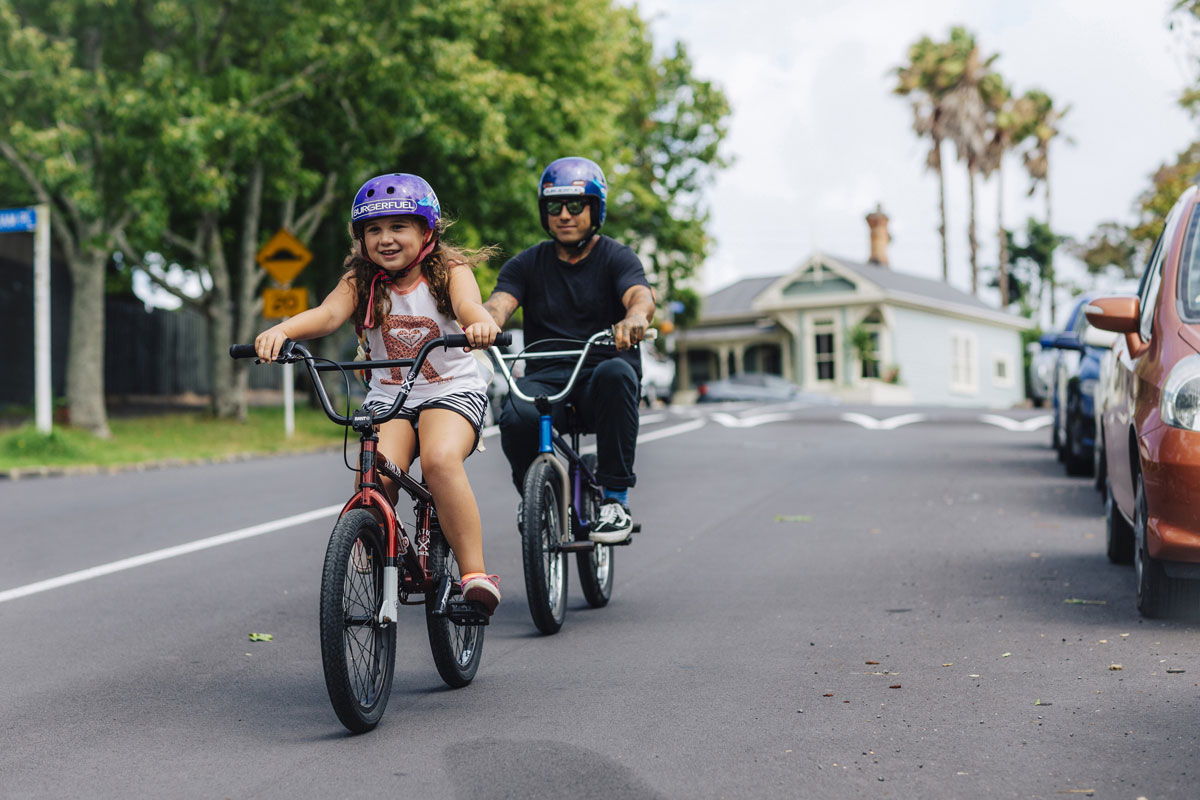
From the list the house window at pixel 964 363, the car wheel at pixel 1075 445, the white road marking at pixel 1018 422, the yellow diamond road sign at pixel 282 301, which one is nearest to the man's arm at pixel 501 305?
the car wheel at pixel 1075 445

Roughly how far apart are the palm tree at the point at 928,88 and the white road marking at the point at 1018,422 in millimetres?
32860

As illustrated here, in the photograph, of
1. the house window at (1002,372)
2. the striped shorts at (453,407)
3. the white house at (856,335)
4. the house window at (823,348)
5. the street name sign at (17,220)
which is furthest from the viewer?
the house window at (1002,372)

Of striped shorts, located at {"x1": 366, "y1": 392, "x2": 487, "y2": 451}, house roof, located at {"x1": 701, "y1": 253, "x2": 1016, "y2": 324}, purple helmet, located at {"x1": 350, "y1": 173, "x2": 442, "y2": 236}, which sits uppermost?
house roof, located at {"x1": 701, "y1": 253, "x2": 1016, "y2": 324}

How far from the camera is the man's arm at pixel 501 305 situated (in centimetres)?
633

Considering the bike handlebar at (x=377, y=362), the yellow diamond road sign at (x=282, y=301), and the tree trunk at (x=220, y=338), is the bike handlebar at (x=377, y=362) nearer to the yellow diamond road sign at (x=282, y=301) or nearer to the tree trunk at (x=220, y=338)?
the yellow diamond road sign at (x=282, y=301)

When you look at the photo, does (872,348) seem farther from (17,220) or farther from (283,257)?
(17,220)

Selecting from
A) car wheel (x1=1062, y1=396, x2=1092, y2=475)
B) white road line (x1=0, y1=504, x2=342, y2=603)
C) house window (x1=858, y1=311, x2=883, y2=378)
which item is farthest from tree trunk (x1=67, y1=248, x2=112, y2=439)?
house window (x1=858, y1=311, x2=883, y2=378)

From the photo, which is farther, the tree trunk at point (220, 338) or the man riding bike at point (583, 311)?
the tree trunk at point (220, 338)

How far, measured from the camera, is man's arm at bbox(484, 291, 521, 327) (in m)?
6.33

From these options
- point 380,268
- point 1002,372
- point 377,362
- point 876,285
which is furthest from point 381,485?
point 1002,372

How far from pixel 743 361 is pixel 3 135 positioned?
121 feet

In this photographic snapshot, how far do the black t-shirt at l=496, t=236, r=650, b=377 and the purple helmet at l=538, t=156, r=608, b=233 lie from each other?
189 millimetres

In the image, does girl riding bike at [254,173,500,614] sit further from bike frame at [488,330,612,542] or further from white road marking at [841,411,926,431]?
white road marking at [841,411,926,431]

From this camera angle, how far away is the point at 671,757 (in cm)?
412
